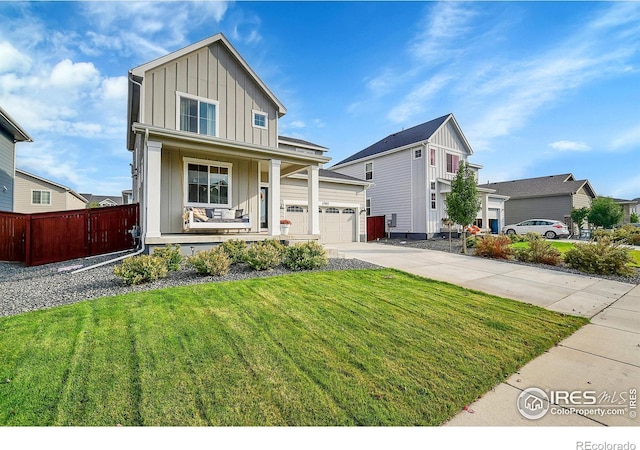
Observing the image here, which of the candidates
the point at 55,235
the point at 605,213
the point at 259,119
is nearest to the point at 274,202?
the point at 259,119

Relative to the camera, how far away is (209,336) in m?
3.28

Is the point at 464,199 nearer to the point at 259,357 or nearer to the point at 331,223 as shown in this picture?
the point at 331,223

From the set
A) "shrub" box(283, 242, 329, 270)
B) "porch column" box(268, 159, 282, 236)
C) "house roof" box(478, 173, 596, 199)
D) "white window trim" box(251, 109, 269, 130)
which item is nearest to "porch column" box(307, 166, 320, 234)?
"porch column" box(268, 159, 282, 236)

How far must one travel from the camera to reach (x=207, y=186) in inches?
391

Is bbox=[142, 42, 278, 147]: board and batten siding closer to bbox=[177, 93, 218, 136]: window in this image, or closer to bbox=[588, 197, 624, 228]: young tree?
bbox=[177, 93, 218, 136]: window

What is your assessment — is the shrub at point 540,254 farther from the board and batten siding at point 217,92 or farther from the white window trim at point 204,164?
the white window trim at point 204,164

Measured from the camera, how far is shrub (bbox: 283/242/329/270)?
7094 mm

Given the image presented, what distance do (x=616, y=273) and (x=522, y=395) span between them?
28.3ft

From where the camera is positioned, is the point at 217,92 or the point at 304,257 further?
the point at 217,92

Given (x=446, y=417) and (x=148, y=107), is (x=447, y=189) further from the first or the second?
(x=446, y=417)

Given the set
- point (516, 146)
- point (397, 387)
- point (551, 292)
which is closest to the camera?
point (397, 387)

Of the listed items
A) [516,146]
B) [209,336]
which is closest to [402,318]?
[209,336]

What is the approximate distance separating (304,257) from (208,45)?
8689mm

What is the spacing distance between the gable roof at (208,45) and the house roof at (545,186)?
871 inches
